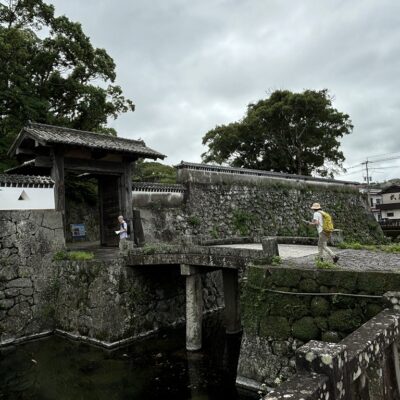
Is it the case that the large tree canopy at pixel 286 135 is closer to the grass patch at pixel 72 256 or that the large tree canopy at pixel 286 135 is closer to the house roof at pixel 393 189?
the house roof at pixel 393 189

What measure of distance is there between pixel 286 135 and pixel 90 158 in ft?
68.3

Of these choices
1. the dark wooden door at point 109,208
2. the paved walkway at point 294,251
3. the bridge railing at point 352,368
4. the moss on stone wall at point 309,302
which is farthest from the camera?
the dark wooden door at point 109,208

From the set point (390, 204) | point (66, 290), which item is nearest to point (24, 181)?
point (66, 290)

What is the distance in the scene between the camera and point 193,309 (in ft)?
32.8

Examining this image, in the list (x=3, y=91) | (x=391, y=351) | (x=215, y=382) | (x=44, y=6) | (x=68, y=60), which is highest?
(x=44, y=6)

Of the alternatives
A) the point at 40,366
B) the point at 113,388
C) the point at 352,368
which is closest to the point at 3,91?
the point at 40,366

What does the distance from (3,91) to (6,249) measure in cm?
758

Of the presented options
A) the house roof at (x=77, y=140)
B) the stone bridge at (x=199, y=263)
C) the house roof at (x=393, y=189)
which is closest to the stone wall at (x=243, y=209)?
the house roof at (x=77, y=140)

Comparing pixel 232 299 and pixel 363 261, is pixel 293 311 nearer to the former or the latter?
pixel 363 261

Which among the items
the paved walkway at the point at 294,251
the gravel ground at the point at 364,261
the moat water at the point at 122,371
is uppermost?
the paved walkway at the point at 294,251

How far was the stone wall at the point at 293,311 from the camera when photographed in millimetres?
5918

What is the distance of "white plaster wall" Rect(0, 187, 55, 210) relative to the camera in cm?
1114

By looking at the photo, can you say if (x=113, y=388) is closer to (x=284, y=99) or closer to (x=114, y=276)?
(x=114, y=276)

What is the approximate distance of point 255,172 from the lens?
20.2m
